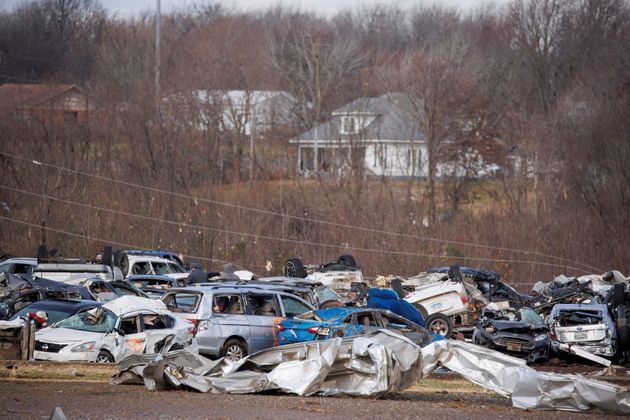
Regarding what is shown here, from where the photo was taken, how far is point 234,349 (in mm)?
22078

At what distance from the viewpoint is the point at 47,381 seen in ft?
62.2

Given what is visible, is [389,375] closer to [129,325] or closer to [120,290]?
→ [129,325]

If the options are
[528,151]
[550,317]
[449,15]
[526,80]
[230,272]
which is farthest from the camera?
[449,15]

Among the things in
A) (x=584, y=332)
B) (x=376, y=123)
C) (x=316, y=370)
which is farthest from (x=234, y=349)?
(x=376, y=123)

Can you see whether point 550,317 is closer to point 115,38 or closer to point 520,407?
point 520,407

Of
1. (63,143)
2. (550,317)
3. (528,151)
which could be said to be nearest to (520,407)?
(550,317)

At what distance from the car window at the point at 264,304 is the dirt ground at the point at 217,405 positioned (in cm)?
528

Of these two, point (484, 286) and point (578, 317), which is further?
point (484, 286)

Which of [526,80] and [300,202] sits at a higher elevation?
[526,80]

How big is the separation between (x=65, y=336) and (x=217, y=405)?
7.57m

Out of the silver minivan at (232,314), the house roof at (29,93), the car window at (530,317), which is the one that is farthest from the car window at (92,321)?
the house roof at (29,93)

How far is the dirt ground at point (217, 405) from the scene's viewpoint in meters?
15.3

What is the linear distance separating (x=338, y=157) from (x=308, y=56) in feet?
84.1

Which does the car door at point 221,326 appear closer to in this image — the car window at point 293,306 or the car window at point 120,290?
the car window at point 293,306
